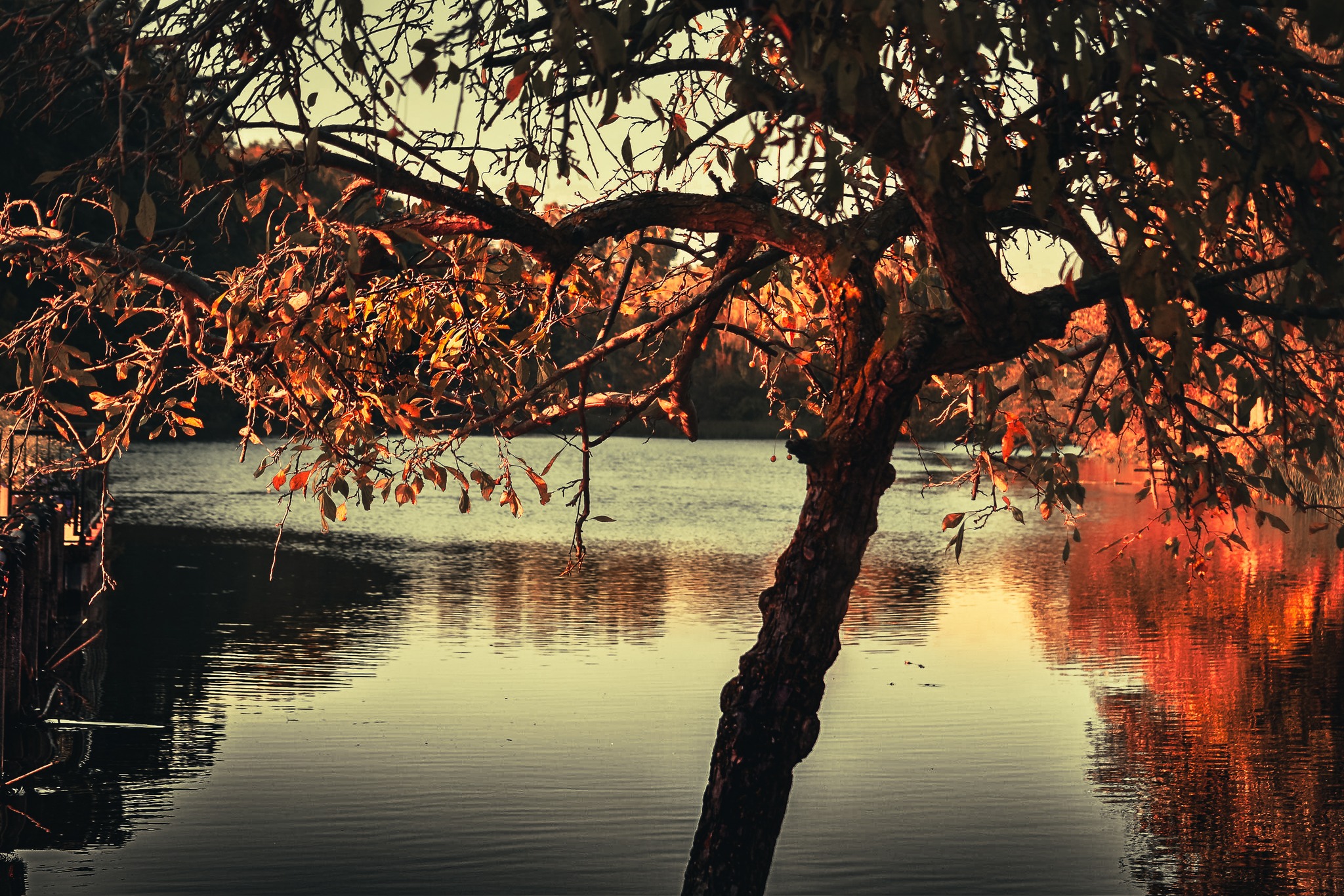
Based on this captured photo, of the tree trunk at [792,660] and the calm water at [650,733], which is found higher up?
the tree trunk at [792,660]

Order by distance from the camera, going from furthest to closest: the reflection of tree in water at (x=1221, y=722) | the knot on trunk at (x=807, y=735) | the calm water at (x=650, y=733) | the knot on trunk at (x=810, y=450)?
the reflection of tree in water at (x=1221, y=722) < the calm water at (x=650, y=733) < the knot on trunk at (x=807, y=735) < the knot on trunk at (x=810, y=450)

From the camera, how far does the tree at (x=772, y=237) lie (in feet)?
16.5

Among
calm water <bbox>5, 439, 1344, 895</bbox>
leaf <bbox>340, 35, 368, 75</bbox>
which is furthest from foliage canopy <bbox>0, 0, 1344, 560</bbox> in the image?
calm water <bbox>5, 439, 1344, 895</bbox>

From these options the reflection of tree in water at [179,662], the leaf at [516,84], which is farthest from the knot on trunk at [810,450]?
the reflection of tree in water at [179,662]

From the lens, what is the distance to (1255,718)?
46.5 feet

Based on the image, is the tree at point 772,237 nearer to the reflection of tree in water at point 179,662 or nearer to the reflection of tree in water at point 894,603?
the reflection of tree in water at point 179,662

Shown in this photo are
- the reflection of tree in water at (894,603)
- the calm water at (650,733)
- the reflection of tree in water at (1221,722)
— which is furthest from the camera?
the reflection of tree in water at (894,603)

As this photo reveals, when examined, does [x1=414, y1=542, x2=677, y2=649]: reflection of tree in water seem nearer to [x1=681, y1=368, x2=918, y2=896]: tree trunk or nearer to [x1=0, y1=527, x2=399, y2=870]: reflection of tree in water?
[x1=0, y1=527, x2=399, y2=870]: reflection of tree in water

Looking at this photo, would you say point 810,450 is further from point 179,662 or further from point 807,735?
point 179,662

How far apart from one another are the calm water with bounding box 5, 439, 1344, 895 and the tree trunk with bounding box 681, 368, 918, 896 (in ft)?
6.82

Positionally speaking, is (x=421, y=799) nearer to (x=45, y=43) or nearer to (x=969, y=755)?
(x=969, y=755)

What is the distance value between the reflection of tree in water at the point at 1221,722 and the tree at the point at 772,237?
107 inches

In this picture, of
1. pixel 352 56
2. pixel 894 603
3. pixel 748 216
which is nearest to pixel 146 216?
pixel 352 56

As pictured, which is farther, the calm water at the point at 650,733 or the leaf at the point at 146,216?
the calm water at the point at 650,733
